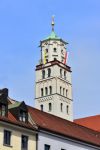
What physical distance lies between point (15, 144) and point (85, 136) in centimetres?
1606

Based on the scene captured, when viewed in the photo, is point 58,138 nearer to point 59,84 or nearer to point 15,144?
point 15,144

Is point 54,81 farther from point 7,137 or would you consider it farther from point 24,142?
point 7,137

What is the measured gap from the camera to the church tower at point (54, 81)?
144125 mm

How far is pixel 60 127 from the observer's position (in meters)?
65.9

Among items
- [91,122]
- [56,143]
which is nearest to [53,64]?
[91,122]

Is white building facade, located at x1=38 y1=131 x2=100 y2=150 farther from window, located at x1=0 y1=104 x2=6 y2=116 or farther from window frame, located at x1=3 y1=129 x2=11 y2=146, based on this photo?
window, located at x1=0 y1=104 x2=6 y2=116

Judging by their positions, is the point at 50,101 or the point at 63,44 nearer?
the point at 50,101

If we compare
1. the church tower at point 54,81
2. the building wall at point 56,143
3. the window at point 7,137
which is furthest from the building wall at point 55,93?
the window at point 7,137

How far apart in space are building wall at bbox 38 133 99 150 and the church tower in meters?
74.4

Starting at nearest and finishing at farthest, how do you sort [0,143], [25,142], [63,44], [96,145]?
[0,143] < [25,142] < [96,145] < [63,44]

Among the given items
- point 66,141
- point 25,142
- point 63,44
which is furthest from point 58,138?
point 63,44

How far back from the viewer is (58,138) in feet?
205

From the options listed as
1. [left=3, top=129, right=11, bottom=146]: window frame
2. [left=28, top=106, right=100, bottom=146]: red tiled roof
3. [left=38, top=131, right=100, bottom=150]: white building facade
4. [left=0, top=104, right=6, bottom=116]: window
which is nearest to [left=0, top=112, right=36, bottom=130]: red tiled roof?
[left=0, top=104, right=6, bottom=116]: window

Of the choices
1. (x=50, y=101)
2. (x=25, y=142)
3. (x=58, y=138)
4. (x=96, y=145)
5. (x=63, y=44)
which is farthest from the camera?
(x=63, y=44)
